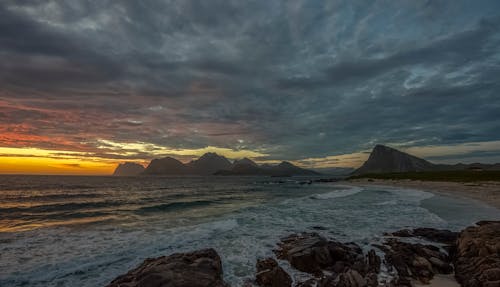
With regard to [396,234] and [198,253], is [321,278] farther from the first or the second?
[396,234]

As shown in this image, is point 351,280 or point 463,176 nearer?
point 351,280

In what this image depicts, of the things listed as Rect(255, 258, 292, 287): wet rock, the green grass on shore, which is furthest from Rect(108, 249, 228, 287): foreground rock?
the green grass on shore

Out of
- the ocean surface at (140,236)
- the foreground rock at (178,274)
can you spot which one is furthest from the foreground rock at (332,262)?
the foreground rock at (178,274)

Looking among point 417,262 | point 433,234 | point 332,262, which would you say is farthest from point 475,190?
point 332,262

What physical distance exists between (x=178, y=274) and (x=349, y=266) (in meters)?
7.62

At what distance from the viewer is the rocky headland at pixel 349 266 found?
9023 mm

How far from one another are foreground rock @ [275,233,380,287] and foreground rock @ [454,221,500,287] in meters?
3.19

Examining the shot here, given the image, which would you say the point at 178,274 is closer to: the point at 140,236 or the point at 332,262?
the point at 332,262

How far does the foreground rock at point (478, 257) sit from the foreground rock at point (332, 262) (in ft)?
10.5

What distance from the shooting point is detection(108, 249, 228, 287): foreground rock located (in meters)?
8.52

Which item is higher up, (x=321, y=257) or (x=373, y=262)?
(x=321, y=257)

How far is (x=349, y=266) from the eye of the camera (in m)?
11.3

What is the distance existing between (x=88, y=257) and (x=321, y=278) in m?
12.2

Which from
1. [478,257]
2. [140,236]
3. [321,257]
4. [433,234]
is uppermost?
[478,257]
